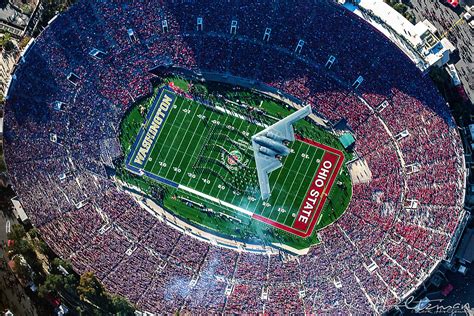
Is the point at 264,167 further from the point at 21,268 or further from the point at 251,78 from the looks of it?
the point at 21,268

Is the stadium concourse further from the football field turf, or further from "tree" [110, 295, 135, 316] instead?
the football field turf

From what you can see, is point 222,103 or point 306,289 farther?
point 222,103

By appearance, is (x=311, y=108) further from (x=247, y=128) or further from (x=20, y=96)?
(x=20, y=96)

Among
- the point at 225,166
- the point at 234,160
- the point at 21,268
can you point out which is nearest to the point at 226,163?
the point at 225,166

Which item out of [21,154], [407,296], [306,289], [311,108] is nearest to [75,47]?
[21,154]

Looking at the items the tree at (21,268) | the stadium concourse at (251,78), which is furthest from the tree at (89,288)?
the tree at (21,268)

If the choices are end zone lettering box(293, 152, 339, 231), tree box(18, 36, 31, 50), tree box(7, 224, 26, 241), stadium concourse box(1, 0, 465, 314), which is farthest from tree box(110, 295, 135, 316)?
tree box(18, 36, 31, 50)
